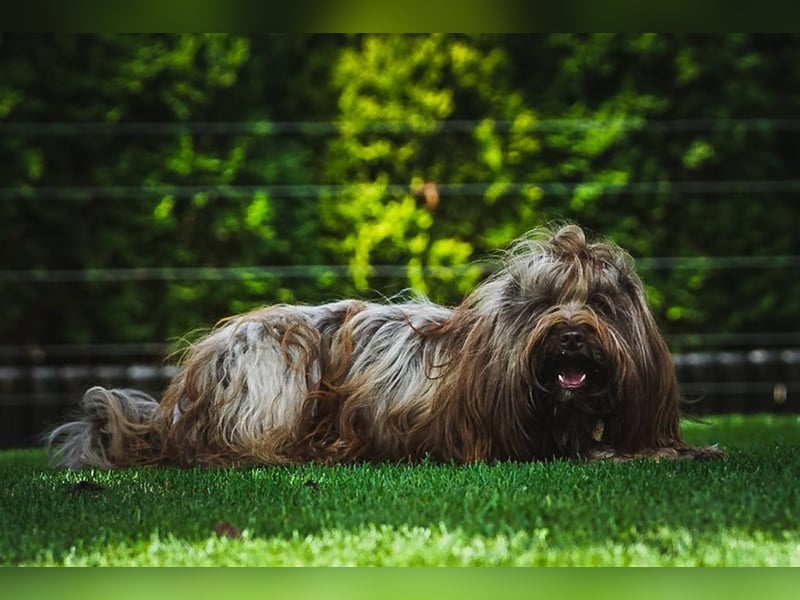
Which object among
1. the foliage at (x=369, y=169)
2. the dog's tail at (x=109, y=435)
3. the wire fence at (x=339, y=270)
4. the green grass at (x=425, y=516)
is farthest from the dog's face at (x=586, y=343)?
the foliage at (x=369, y=169)

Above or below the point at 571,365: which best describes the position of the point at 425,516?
below

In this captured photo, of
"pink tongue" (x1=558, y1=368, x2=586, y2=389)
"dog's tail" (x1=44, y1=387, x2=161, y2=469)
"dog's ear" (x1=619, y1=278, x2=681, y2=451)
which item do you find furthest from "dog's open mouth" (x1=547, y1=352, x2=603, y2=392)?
"dog's tail" (x1=44, y1=387, x2=161, y2=469)

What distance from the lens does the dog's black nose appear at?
16.0 feet

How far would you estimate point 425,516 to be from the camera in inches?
142

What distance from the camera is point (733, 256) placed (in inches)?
389

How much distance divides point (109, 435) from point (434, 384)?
61.7 inches

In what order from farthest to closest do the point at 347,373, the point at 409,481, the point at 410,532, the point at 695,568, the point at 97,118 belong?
the point at 97,118 → the point at 347,373 → the point at 409,481 → the point at 410,532 → the point at 695,568

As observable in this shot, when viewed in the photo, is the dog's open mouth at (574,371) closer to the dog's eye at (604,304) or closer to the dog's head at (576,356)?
the dog's head at (576,356)

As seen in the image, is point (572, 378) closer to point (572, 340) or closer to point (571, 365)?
point (571, 365)

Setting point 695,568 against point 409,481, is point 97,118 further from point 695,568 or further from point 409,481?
point 695,568

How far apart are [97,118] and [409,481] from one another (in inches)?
233

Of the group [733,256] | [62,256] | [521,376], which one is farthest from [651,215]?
[521,376]

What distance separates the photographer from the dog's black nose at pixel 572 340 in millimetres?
4891

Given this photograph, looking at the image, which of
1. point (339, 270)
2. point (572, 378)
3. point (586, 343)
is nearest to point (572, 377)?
point (572, 378)
